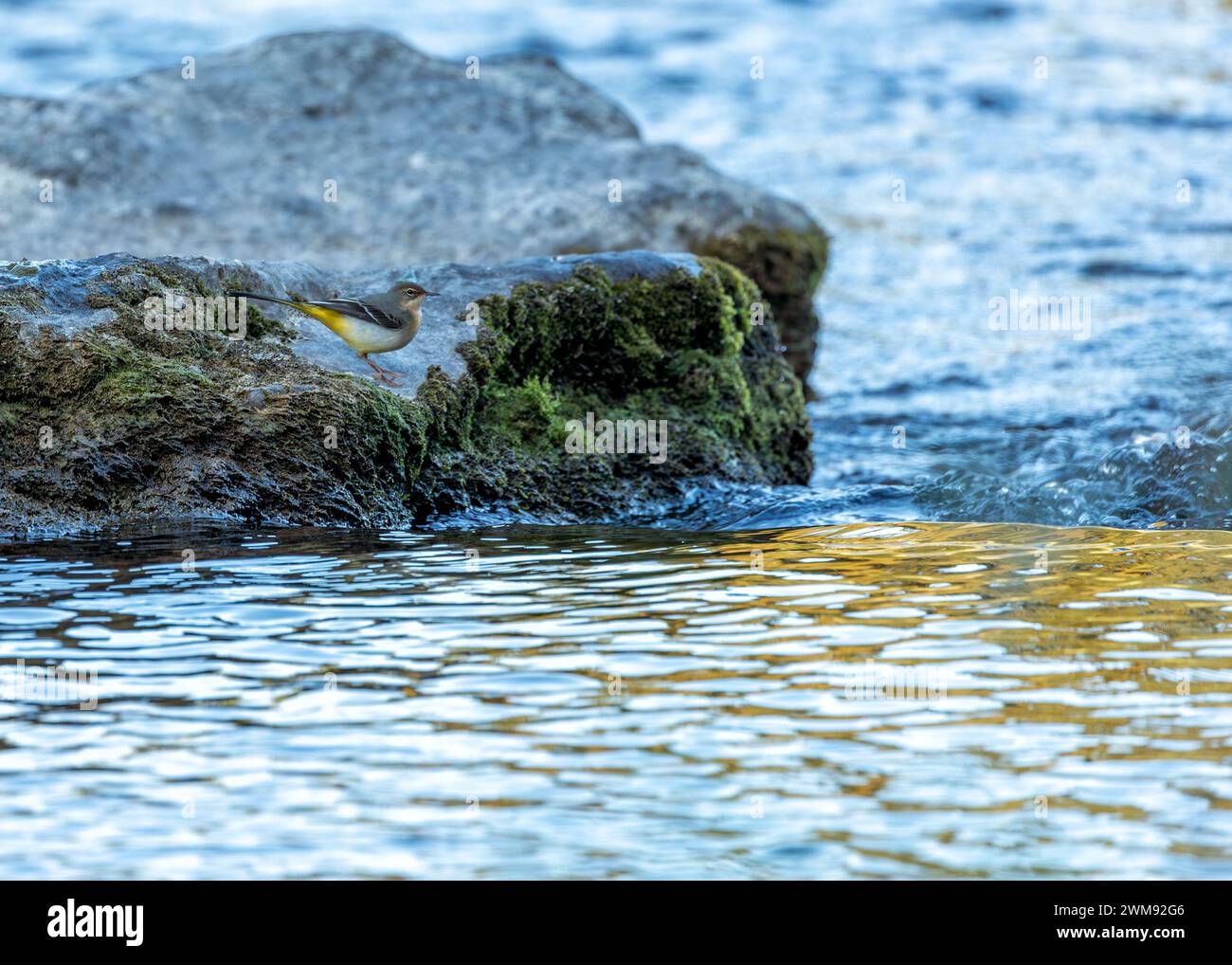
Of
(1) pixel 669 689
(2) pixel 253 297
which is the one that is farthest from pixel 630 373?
(1) pixel 669 689

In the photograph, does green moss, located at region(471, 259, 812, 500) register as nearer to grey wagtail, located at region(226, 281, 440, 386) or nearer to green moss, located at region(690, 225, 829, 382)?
grey wagtail, located at region(226, 281, 440, 386)

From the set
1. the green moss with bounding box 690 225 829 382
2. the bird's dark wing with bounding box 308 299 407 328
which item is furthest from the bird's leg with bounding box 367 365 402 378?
the green moss with bounding box 690 225 829 382

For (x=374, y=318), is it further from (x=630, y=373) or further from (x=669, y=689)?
(x=669, y=689)

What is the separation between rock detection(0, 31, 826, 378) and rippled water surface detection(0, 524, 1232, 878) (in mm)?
4827

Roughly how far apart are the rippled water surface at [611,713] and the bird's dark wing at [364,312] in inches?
41.5

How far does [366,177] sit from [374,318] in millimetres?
4758

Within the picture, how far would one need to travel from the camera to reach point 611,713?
4.02 metres

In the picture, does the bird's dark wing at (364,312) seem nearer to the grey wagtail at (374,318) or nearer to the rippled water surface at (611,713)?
the grey wagtail at (374,318)

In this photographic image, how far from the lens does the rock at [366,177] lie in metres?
10.3

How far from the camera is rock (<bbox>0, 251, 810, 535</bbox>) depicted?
20.1 feet

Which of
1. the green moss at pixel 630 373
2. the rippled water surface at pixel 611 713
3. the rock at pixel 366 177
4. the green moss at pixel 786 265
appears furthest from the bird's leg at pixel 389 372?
the green moss at pixel 786 265

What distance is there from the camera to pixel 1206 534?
6.24 m

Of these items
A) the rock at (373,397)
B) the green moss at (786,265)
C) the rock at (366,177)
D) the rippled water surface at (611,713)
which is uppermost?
the rock at (366,177)

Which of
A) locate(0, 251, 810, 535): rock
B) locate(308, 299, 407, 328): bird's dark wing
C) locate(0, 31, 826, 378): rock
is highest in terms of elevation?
locate(0, 31, 826, 378): rock
